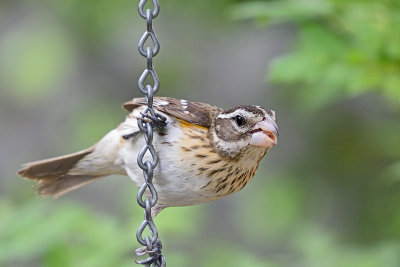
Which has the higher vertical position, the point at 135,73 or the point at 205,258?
the point at 135,73

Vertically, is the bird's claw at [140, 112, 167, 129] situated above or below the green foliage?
below

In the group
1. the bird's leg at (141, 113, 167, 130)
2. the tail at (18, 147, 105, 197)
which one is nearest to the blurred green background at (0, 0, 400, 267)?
the tail at (18, 147, 105, 197)

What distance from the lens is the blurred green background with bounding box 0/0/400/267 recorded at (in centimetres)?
352

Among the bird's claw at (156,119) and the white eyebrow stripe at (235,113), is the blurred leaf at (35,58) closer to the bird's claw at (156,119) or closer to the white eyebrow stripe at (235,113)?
the bird's claw at (156,119)

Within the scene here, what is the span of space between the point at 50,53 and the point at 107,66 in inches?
26.0

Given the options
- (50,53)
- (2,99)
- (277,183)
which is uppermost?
(50,53)

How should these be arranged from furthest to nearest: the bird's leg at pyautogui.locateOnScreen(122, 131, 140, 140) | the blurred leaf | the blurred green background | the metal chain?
the blurred leaf → the blurred green background → the bird's leg at pyautogui.locateOnScreen(122, 131, 140, 140) → the metal chain

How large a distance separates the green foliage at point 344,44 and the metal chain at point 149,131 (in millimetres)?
866

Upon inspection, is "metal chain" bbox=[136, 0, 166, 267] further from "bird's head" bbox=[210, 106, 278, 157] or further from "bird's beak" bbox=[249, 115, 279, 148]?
"bird's beak" bbox=[249, 115, 279, 148]

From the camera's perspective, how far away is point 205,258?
4.31 m

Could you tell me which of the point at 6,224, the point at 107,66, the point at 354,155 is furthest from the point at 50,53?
the point at 6,224

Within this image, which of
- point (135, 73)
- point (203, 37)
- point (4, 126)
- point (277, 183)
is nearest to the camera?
point (277, 183)

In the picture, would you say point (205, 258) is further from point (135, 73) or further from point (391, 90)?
point (135, 73)

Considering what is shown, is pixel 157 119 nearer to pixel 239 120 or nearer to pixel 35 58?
pixel 239 120
